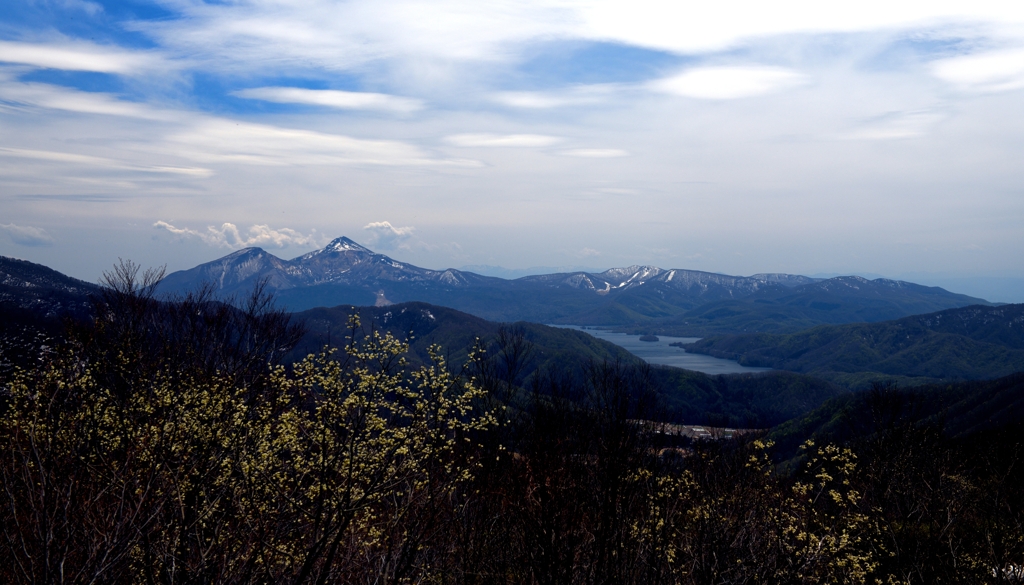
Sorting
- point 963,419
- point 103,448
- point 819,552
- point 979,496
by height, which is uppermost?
point 103,448

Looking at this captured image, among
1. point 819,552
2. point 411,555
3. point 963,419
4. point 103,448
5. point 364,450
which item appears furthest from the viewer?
point 963,419

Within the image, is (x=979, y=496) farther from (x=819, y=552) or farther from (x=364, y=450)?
(x=364, y=450)

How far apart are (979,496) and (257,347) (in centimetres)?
4849

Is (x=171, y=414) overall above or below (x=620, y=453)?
above

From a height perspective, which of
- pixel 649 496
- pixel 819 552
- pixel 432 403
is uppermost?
pixel 432 403

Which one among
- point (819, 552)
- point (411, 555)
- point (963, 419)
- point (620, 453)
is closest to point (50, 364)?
point (411, 555)

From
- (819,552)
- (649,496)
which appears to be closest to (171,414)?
(649,496)

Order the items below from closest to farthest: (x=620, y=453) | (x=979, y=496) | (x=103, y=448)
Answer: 1. (x=620, y=453)
2. (x=103, y=448)
3. (x=979, y=496)

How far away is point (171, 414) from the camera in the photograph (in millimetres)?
→ 16469

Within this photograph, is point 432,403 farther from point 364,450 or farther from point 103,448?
point 103,448

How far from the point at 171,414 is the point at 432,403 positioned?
25.7 feet

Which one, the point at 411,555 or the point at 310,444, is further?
the point at 310,444

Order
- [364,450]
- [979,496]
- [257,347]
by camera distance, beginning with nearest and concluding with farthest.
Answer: [364,450] → [979,496] → [257,347]

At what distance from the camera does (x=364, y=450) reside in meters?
14.1
